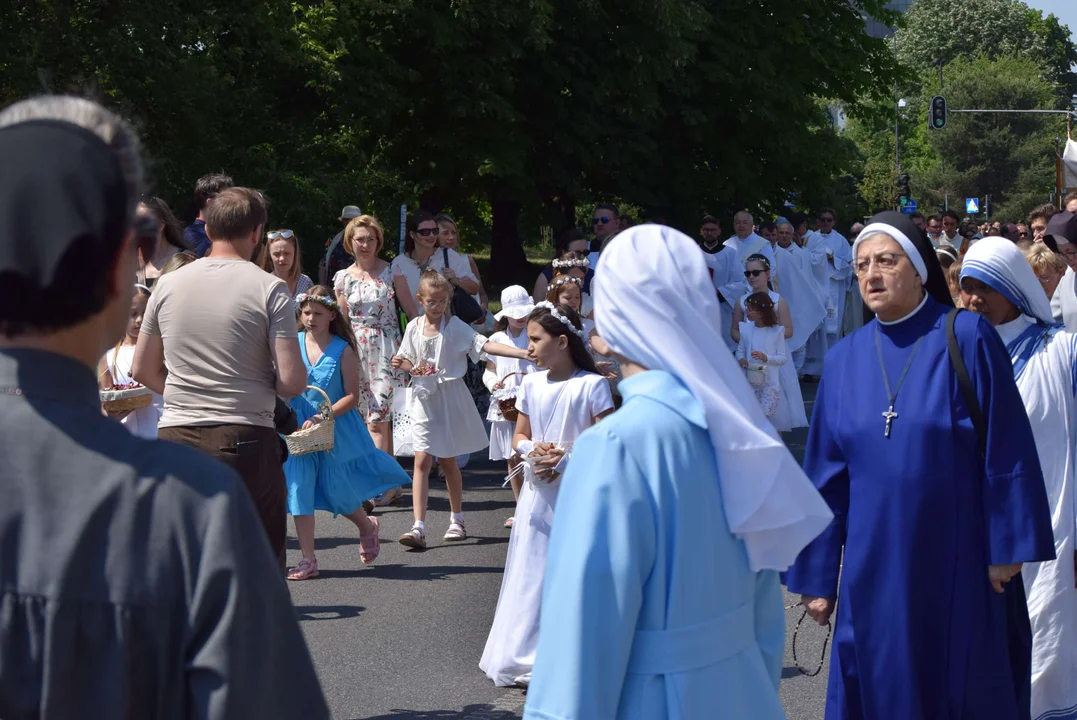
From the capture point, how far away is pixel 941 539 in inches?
171

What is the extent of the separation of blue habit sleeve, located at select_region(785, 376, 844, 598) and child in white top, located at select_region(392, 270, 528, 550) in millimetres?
4499

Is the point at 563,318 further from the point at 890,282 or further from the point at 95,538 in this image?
the point at 95,538

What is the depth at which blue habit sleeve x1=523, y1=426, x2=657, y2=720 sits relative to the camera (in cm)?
265

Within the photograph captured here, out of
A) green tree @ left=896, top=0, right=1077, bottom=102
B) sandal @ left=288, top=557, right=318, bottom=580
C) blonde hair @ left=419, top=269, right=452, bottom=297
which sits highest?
green tree @ left=896, top=0, right=1077, bottom=102

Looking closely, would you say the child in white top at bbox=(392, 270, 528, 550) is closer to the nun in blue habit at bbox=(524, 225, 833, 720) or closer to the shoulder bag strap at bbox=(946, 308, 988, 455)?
the shoulder bag strap at bbox=(946, 308, 988, 455)

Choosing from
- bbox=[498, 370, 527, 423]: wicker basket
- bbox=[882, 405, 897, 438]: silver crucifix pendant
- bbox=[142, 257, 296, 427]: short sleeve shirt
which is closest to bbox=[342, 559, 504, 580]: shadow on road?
bbox=[498, 370, 527, 423]: wicker basket

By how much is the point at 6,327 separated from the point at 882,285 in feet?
11.0

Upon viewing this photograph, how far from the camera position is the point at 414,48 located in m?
21.8

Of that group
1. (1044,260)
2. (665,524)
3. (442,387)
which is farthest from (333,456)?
(665,524)

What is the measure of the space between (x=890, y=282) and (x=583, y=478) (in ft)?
6.91

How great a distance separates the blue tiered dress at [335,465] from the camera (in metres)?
8.17

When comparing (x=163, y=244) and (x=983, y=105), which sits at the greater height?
(x=983, y=105)

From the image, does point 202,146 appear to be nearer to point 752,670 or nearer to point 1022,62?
point 752,670

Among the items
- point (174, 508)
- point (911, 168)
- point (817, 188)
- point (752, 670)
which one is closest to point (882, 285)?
point (752, 670)
